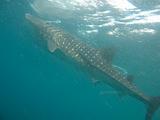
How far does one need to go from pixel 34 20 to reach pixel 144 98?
13.7ft

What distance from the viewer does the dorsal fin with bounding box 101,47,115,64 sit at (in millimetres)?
8705

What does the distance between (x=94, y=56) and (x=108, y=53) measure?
0.44m

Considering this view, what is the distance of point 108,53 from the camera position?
877 centimetres

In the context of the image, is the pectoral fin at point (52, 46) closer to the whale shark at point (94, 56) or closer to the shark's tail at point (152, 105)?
the whale shark at point (94, 56)

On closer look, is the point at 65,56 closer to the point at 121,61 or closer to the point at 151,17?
the point at 151,17

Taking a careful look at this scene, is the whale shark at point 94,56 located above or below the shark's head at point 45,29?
below

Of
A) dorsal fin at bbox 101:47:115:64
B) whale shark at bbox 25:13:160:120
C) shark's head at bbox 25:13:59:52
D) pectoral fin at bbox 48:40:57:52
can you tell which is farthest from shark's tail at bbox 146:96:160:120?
shark's head at bbox 25:13:59:52

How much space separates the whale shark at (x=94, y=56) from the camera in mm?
8523

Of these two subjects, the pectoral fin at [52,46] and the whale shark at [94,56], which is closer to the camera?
the whale shark at [94,56]

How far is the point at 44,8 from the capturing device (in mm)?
23703

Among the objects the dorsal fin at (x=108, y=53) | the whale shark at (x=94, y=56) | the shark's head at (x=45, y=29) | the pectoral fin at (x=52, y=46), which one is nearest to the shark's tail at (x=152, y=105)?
the whale shark at (x=94, y=56)

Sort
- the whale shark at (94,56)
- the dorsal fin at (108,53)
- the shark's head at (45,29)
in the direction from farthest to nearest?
the shark's head at (45,29) → the dorsal fin at (108,53) → the whale shark at (94,56)

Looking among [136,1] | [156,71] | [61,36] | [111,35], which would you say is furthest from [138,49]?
[61,36]

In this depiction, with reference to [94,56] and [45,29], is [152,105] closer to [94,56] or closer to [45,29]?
[94,56]
